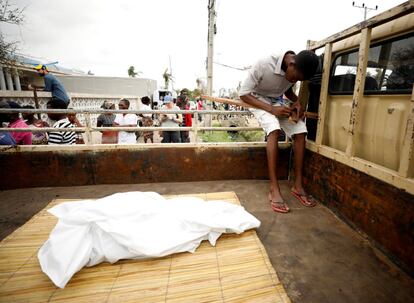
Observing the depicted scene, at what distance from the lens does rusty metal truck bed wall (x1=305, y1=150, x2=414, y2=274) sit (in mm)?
1634

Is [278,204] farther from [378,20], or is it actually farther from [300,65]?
[378,20]

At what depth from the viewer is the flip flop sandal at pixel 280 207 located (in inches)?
97.3

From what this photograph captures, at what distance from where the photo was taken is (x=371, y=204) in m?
1.94

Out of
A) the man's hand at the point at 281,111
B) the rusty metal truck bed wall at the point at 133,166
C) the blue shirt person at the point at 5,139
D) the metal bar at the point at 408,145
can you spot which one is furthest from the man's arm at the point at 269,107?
the blue shirt person at the point at 5,139

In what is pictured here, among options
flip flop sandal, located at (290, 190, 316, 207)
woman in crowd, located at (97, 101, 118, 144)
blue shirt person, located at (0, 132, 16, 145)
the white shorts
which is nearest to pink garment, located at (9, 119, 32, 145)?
blue shirt person, located at (0, 132, 16, 145)

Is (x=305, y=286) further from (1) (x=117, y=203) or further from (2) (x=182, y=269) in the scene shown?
(1) (x=117, y=203)

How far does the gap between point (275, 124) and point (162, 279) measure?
2.07 meters

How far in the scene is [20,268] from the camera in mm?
1646

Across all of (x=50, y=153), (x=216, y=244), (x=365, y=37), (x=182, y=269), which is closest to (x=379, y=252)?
(x=216, y=244)

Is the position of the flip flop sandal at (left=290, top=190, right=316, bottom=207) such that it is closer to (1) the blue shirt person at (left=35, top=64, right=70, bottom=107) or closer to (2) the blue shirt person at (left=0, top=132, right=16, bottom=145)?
(2) the blue shirt person at (left=0, top=132, right=16, bottom=145)

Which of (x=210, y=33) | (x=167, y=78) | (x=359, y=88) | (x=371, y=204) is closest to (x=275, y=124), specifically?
(x=359, y=88)

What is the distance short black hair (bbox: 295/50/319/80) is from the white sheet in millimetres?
1687

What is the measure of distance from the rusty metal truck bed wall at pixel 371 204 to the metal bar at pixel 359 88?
0.29 m

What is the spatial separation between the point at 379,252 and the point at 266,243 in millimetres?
912
